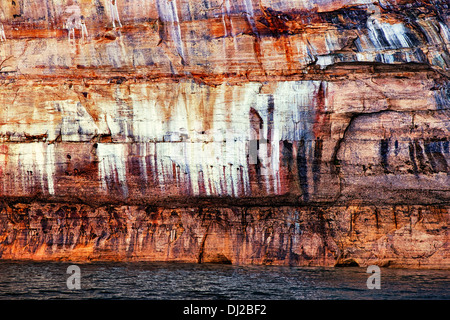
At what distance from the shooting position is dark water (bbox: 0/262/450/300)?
10.5 metres

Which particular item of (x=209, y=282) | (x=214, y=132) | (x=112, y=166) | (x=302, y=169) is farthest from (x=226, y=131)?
(x=209, y=282)

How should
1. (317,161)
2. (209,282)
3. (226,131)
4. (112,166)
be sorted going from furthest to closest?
(112,166), (226,131), (317,161), (209,282)

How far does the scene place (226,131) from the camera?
44.9 ft

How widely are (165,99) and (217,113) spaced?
4.07 feet

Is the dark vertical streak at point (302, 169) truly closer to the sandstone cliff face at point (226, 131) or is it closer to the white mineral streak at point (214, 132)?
the sandstone cliff face at point (226, 131)

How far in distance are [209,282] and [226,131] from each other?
368 centimetres

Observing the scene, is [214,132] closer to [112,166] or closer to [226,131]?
[226,131]

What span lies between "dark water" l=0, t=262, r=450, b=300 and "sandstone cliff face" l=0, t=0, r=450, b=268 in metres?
0.67

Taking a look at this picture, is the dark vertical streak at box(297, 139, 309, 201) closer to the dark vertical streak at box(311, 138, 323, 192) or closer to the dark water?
the dark vertical streak at box(311, 138, 323, 192)

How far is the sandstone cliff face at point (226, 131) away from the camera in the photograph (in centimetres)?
→ 1330

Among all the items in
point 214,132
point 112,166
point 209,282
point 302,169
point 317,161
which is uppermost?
point 214,132

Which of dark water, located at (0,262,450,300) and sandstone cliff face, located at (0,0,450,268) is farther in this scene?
sandstone cliff face, located at (0,0,450,268)

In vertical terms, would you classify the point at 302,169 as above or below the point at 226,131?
below

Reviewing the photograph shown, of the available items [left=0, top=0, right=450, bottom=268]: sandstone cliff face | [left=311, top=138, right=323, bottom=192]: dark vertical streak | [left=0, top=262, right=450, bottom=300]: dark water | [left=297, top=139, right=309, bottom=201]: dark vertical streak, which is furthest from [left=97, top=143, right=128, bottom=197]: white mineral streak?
[left=311, top=138, right=323, bottom=192]: dark vertical streak
